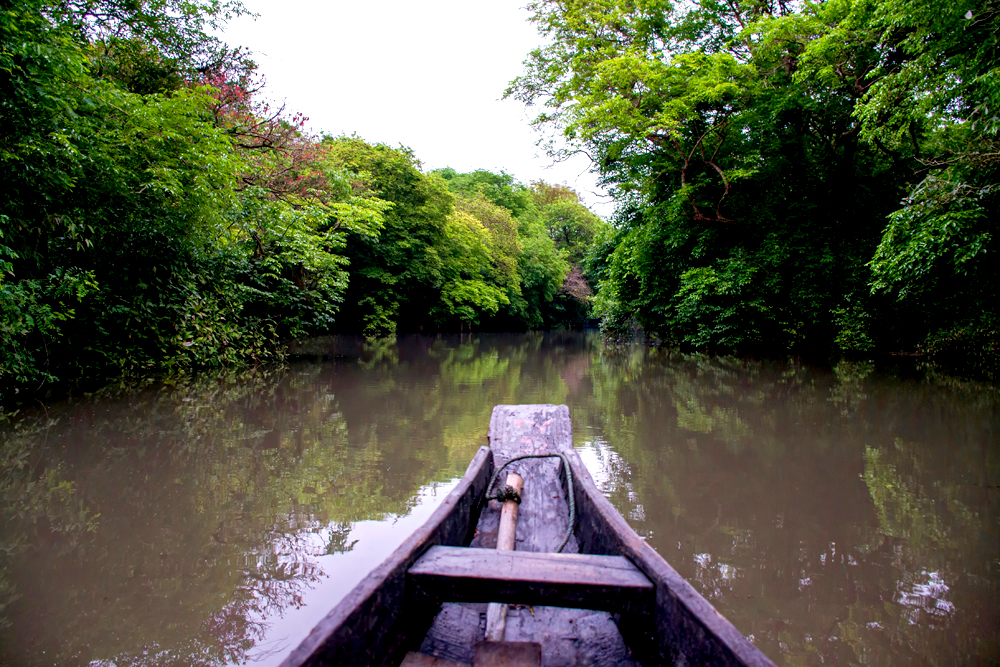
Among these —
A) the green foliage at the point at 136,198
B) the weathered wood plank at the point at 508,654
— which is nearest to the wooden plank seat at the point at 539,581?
the weathered wood plank at the point at 508,654

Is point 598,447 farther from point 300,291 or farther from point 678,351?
point 678,351

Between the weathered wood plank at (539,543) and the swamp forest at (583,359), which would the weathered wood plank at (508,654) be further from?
the swamp forest at (583,359)

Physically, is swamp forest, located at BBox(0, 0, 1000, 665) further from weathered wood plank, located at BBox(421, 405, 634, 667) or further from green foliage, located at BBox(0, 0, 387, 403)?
weathered wood plank, located at BBox(421, 405, 634, 667)

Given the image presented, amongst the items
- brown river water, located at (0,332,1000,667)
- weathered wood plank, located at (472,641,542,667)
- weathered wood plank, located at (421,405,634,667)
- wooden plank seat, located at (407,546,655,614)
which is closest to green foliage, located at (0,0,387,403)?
brown river water, located at (0,332,1000,667)

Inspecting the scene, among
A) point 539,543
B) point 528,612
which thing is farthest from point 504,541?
point 528,612

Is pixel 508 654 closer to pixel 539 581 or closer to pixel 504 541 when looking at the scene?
pixel 539 581

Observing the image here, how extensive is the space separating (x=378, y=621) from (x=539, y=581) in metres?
0.44

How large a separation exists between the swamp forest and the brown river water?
2cm

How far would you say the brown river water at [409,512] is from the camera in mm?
1938

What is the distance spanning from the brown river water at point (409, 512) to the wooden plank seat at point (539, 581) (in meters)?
0.73

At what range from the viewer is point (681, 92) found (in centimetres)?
1181

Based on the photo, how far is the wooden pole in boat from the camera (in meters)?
1.59

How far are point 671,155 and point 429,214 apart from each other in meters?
11.7

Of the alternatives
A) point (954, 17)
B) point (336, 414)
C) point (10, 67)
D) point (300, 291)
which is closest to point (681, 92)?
point (954, 17)
